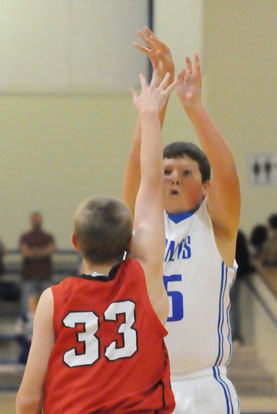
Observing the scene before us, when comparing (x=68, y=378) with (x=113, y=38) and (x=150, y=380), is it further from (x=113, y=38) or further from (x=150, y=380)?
(x=113, y=38)

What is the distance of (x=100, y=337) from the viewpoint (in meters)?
2.07

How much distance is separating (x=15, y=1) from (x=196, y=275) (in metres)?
9.27

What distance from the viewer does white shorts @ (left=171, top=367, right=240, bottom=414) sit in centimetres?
284

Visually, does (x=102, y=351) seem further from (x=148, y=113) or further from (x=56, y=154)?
(x=56, y=154)

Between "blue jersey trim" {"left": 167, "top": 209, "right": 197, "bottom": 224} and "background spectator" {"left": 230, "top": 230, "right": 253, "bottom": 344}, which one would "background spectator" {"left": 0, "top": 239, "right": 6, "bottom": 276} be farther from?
"blue jersey trim" {"left": 167, "top": 209, "right": 197, "bottom": 224}

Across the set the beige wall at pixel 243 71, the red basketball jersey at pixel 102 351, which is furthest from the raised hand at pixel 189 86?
the beige wall at pixel 243 71

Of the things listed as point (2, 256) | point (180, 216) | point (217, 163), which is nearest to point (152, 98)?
point (217, 163)

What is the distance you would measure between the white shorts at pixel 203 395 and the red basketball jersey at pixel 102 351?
0.74m

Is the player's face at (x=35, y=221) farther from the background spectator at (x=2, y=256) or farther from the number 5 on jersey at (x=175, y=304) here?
the number 5 on jersey at (x=175, y=304)

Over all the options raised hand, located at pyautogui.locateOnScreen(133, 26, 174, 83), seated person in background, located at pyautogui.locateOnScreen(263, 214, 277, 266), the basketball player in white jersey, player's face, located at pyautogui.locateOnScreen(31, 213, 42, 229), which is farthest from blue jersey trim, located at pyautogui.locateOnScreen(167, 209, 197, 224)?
player's face, located at pyautogui.locateOnScreen(31, 213, 42, 229)

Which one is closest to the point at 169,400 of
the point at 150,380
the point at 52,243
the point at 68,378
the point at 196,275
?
the point at 150,380

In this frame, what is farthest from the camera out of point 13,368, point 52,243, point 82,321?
point 52,243

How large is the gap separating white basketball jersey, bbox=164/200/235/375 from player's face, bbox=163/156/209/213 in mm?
91

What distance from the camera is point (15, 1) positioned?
452 inches
